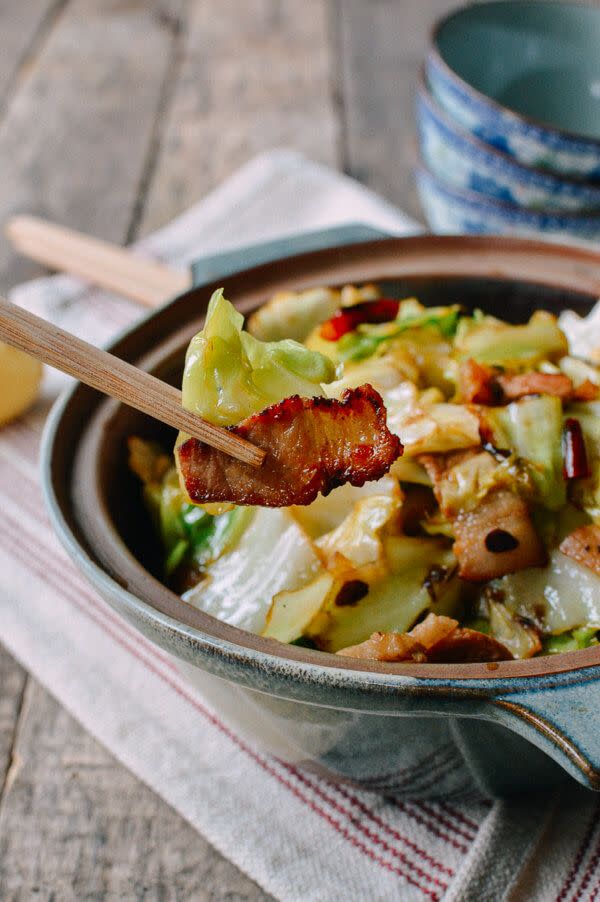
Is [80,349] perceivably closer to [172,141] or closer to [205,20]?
[172,141]

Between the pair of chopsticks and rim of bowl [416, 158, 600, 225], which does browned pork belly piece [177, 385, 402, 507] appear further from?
rim of bowl [416, 158, 600, 225]

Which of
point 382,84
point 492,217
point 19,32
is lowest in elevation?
point 19,32

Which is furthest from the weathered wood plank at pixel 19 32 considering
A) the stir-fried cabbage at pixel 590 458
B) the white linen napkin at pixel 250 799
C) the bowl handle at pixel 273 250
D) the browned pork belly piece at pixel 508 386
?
the stir-fried cabbage at pixel 590 458

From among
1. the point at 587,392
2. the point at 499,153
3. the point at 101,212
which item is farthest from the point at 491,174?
the point at 101,212

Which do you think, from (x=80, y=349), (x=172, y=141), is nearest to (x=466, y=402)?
(x=80, y=349)

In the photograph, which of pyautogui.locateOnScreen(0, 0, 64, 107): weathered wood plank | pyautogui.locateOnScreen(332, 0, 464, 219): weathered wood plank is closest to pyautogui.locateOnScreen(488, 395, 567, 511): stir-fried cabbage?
pyautogui.locateOnScreen(332, 0, 464, 219): weathered wood plank

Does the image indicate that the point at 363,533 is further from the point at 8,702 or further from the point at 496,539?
the point at 8,702
